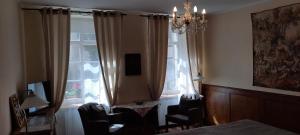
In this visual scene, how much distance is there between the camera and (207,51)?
580 cm

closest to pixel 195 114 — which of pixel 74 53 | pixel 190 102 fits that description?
pixel 190 102

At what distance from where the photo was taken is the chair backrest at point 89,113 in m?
3.94

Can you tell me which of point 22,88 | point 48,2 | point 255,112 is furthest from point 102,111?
point 255,112

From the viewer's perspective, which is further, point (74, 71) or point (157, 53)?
point (157, 53)

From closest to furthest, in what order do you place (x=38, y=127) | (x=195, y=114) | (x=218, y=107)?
(x=38, y=127)
(x=195, y=114)
(x=218, y=107)

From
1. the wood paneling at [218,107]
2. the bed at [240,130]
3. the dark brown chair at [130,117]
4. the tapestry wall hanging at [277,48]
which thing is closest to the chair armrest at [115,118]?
the dark brown chair at [130,117]

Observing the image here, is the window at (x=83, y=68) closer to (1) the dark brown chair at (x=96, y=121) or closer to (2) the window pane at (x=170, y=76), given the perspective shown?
(1) the dark brown chair at (x=96, y=121)

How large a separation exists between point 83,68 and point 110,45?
28.3 inches

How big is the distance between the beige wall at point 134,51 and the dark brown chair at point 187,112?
677 millimetres

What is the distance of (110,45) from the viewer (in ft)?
15.7

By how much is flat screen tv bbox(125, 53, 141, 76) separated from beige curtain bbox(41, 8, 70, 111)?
1216 millimetres

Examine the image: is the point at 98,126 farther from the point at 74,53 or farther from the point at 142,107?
the point at 74,53

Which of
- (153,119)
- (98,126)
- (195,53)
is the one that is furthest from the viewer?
(195,53)

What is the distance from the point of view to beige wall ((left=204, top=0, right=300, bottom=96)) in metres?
4.63
